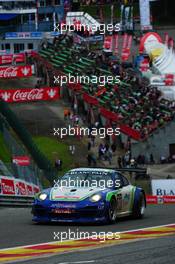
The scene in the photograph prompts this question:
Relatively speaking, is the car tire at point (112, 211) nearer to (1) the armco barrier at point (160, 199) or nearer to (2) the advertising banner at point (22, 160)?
(2) the advertising banner at point (22, 160)

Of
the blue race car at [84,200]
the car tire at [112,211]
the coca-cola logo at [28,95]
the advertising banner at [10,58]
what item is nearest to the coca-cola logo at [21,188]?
the blue race car at [84,200]

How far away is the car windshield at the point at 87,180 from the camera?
A: 16.8 m

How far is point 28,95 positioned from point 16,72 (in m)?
5.62

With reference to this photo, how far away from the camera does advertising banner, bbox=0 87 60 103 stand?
47.8 m

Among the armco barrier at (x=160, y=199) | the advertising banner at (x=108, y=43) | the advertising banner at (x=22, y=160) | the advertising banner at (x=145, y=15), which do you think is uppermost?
the advertising banner at (x=145, y=15)

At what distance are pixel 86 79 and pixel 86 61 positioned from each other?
213 inches

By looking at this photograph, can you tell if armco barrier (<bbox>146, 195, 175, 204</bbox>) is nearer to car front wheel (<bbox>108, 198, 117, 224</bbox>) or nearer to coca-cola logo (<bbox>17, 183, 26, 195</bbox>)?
coca-cola logo (<bbox>17, 183, 26, 195</bbox>)

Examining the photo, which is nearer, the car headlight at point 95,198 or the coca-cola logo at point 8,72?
the car headlight at point 95,198

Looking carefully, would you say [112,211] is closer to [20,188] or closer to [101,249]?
[101,249]

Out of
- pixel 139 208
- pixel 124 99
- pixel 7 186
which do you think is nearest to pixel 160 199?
pixel 7 186

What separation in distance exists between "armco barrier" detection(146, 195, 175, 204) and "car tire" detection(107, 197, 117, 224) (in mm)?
14413

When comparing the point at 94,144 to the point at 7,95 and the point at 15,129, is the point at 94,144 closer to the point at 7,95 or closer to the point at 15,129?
the point at 15,129

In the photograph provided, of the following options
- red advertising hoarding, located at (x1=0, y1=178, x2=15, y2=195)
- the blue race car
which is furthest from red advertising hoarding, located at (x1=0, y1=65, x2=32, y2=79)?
the blue race car

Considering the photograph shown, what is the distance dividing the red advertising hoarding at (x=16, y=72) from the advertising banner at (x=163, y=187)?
21.2 metres
